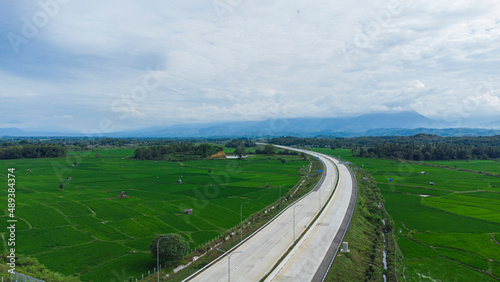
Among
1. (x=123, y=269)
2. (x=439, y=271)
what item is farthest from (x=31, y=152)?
(x=439, y=271)

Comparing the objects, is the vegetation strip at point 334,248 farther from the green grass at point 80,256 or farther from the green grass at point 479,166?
the green grass at point 479,166

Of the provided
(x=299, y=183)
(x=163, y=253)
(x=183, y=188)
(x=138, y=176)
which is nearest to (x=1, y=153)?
(x=138, y=176)

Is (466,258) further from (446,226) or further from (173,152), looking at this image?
(173,152)

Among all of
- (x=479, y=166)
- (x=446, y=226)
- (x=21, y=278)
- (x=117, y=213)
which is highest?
(x=21, y=278)

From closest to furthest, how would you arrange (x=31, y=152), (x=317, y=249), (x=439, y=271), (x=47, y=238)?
(x=439, y=271) → (x=317, y=249) → (x=47, y=238) → (x=31, y=152)

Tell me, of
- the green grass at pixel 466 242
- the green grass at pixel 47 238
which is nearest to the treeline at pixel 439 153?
the green grass at pixel 466 242

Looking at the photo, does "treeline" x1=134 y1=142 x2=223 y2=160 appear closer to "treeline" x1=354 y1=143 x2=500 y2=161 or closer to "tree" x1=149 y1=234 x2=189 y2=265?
"treeline" x1=354 y1=143 x2=500 y2=161

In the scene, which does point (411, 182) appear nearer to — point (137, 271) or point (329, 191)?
point (329, 191)
